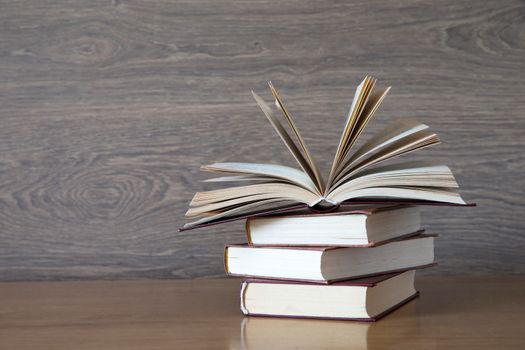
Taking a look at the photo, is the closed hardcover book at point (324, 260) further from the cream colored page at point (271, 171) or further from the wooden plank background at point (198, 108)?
the wooden plank background at point (198, 108)

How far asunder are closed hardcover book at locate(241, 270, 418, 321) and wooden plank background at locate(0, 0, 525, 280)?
0.46 meters

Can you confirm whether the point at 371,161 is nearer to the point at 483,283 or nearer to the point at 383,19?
the point at 483,283

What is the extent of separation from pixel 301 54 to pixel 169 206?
0.40m

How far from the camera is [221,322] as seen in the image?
1043 millimetres

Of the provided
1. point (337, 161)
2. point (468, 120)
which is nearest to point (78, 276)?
point (337, 161)

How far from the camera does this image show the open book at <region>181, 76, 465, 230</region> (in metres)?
0.99

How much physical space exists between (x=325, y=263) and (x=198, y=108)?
1.98 feet

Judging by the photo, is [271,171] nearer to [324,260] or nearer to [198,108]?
[324,260]

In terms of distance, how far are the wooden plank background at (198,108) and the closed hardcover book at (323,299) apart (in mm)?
461

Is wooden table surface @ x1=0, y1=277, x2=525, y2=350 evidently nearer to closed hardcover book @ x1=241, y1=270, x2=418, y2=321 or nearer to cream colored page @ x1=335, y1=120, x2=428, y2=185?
closed hardcover book @ x1=241, y1=270, x2=418, y2=321

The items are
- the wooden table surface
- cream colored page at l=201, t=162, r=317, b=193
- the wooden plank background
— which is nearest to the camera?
the wooden table surface

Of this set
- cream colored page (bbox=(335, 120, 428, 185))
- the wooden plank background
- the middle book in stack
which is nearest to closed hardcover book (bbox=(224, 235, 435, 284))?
the middle book in stack

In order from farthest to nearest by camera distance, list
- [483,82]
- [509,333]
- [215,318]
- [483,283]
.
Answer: [483,82] < [483,283] < [215,318] < [509,333]

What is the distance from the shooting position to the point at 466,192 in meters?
1.48
